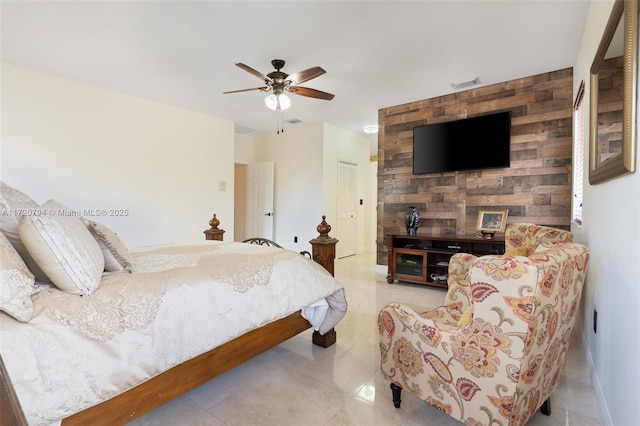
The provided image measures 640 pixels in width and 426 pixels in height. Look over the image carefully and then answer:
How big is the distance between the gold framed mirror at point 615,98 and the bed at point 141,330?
1694mm

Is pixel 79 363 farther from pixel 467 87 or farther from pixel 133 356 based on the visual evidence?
pixel 467 87

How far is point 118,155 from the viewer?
13.5 ft

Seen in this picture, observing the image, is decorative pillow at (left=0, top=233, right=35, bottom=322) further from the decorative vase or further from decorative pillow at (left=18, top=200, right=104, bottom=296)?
the decorative vase

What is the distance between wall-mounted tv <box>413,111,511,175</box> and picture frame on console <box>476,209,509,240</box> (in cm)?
57

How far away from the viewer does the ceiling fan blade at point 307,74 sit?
278cm

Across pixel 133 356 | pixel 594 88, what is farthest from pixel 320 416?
pixel 594 88

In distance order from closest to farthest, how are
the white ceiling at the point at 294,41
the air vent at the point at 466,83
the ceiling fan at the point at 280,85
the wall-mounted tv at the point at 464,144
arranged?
the white ceiling at the point at 294,41
the ceiling fan at the point at 280,85
the air vent at the point at 466,83
the wall-mounted tv at the point at 464,144

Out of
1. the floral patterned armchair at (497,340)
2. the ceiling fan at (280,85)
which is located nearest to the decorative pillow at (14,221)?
the floral patterned armchair at (497,340)

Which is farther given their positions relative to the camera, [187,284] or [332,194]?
[332,194]

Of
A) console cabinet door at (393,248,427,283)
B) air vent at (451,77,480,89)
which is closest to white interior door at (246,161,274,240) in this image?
console cabinet door at (393,248,427,283)

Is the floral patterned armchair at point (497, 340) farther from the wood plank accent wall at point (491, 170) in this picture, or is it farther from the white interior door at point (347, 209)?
the white interior door at point (347, 209)

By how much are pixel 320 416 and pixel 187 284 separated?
3.08 feet

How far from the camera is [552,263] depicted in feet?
3.63

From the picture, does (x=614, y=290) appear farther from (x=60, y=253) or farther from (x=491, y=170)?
(x=491, y=170)
